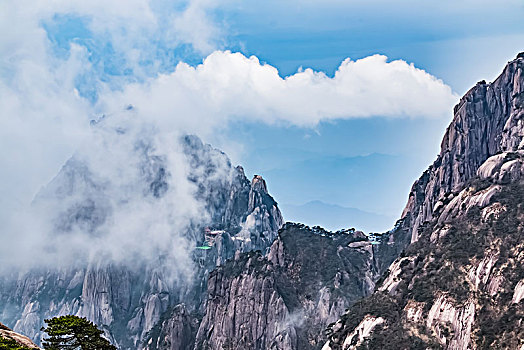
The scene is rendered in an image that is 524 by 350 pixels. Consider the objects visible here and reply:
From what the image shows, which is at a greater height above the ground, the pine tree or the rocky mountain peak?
the rocky mountain peak

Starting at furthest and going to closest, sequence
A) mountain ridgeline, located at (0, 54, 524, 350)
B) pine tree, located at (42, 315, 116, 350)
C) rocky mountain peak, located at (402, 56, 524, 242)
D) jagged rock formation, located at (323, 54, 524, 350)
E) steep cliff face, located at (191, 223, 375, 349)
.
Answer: steep cliff face, located at (191, 223, 375, 349), rocky mountain peak, located at (402, 56, 524, 242), mountain ridgeline, located at (0, 54, 524, 350), jagged rock formation, located at (323, 54, 524, 350), pine tree, located at (42, 315, 116, 350)

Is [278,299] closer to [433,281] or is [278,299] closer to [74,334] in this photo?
[433,281]

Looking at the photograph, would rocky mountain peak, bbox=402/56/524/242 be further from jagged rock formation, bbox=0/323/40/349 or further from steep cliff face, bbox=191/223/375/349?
jagged rock formation, bbox=0/323/40/349

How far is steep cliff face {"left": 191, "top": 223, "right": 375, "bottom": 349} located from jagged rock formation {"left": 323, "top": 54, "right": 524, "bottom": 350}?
41090 mm

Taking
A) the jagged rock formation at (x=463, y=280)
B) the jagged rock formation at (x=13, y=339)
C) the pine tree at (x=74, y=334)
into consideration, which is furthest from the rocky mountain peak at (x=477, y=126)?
the jagged rock formation at (x=13, y=339)

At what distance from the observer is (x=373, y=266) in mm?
197625

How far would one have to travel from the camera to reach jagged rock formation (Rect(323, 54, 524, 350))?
352 feet

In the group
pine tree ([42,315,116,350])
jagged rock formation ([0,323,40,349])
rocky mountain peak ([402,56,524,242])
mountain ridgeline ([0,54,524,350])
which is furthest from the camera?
rocky mountain peak ([402,56,524,242])

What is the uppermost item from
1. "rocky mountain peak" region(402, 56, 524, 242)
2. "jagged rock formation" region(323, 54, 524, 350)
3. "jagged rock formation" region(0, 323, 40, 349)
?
"rocky mountain peak" region(402, 56, 524, 242)

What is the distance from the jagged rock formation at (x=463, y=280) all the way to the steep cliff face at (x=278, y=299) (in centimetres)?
4109

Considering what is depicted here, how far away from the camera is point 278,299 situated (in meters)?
182

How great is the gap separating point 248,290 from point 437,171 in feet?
192

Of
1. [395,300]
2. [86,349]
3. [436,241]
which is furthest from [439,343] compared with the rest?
[86,349]

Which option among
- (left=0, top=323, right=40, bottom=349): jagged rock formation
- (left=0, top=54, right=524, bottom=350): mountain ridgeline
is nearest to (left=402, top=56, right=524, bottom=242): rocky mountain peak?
(left=0, top=54, right=524, bottom=350): mountain ridgeline
